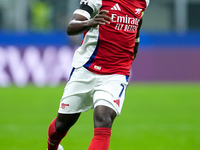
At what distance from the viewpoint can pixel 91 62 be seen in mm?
6164

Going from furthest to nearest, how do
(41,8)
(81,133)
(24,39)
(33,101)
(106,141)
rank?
(41,8), (24,39), (33,101), (81,133), (106,141)

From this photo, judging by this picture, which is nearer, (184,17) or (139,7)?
(139,7)

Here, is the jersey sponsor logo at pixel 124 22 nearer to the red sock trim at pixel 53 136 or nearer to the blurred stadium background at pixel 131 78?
the red sock trim at pixel 53 136

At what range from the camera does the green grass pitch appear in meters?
9.00

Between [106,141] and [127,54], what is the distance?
1.14 metres

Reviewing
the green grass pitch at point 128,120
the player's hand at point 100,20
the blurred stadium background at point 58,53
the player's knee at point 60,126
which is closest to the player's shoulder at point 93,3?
the player's hand at point 100,20

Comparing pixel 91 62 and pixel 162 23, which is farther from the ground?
pixel 91 62

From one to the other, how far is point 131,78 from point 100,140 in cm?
1608

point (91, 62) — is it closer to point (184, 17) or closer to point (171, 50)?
point (171, 50)

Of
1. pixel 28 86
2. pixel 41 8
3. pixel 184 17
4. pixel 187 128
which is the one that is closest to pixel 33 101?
pixel 28 86

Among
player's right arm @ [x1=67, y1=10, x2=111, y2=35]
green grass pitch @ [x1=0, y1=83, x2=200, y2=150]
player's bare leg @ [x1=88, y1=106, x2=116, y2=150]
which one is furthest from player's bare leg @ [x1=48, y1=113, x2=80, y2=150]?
green grass pitch @ [x1=0, y1=83, x2=200, y2=150]

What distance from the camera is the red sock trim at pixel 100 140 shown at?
5520mm

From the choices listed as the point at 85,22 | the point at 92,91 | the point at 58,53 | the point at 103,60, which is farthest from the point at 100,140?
the point at 58,53

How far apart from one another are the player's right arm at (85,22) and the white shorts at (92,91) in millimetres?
655
